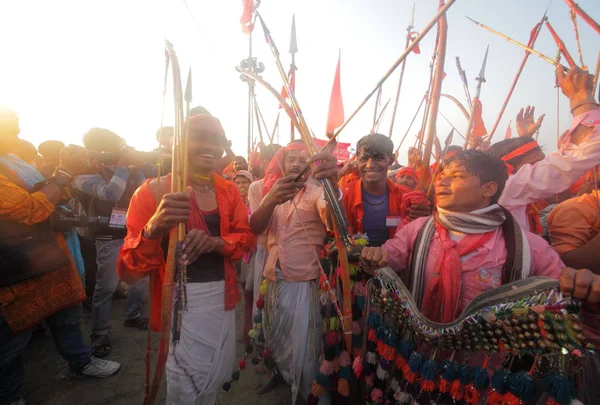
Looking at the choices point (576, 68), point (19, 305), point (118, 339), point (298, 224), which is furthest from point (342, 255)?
point (118, 339)

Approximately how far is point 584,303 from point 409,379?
86 cm

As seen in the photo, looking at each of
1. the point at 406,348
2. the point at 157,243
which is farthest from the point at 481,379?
the point at 157,243

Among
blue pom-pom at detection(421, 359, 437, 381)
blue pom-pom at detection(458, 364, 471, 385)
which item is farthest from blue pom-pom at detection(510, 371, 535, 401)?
blue pom-pom at detection(421, 359, 437, 381)

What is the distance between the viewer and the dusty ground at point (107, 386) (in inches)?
105

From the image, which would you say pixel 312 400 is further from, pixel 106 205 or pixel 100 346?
pixel 106 205

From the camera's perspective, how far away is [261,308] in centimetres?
256

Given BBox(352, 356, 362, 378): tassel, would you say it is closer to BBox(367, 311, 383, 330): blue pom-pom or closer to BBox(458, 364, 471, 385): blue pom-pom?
BBox(367, 311, 383, 330): blue pom-pom

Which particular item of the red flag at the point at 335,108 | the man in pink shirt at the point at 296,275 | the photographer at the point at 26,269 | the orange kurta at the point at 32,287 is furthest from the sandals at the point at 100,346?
the red flag at the point at 335,108

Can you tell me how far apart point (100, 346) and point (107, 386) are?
1.93 ft

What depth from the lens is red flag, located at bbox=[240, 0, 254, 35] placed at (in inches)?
131

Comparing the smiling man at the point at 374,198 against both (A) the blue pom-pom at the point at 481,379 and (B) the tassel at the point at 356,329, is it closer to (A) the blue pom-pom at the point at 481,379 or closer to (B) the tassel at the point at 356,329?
(B) the tassel at the point at 356,329

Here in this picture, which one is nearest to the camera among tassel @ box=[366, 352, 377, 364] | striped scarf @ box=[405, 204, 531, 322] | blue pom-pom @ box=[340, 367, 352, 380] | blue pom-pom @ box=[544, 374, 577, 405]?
blue pom-pom @ box=[544, 374, 577, 405]

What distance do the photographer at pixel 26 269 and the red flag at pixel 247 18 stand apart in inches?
98.3

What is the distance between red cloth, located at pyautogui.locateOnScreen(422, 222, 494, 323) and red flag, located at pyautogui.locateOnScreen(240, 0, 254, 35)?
3215 mm
